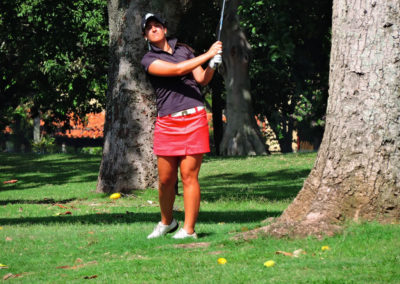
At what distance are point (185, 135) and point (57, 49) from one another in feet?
73.1

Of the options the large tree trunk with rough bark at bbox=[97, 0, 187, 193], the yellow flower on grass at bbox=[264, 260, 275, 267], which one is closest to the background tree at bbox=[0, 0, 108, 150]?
the large tree trunk with rough bark at bbox=[97, 0, 187, 193]

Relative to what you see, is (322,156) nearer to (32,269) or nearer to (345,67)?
(345,67)

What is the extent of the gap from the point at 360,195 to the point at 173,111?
6.27 feet

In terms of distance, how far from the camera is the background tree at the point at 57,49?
2691cm

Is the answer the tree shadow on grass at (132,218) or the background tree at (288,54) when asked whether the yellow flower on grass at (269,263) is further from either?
the background tree at (288,54)

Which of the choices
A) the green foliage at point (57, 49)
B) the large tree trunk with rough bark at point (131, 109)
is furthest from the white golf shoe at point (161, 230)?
the green foliage at point (57, 49)

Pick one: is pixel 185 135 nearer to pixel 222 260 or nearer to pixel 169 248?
pixel 169 248

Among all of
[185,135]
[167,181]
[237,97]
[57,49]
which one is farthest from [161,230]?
[237,97]

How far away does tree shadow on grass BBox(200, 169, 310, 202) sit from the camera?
13.6 meters

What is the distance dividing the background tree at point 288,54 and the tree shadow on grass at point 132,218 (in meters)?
9.07

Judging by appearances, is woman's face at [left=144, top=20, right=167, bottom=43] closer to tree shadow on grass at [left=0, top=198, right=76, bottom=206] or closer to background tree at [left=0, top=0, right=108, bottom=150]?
tree shadow on grass at [left=0, top=198, right=76, bottom=206]

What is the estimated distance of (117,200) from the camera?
13.2 metres

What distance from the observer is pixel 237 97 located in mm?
30734

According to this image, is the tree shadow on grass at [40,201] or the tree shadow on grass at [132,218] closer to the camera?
the tree shadow on grass at [132,218]
